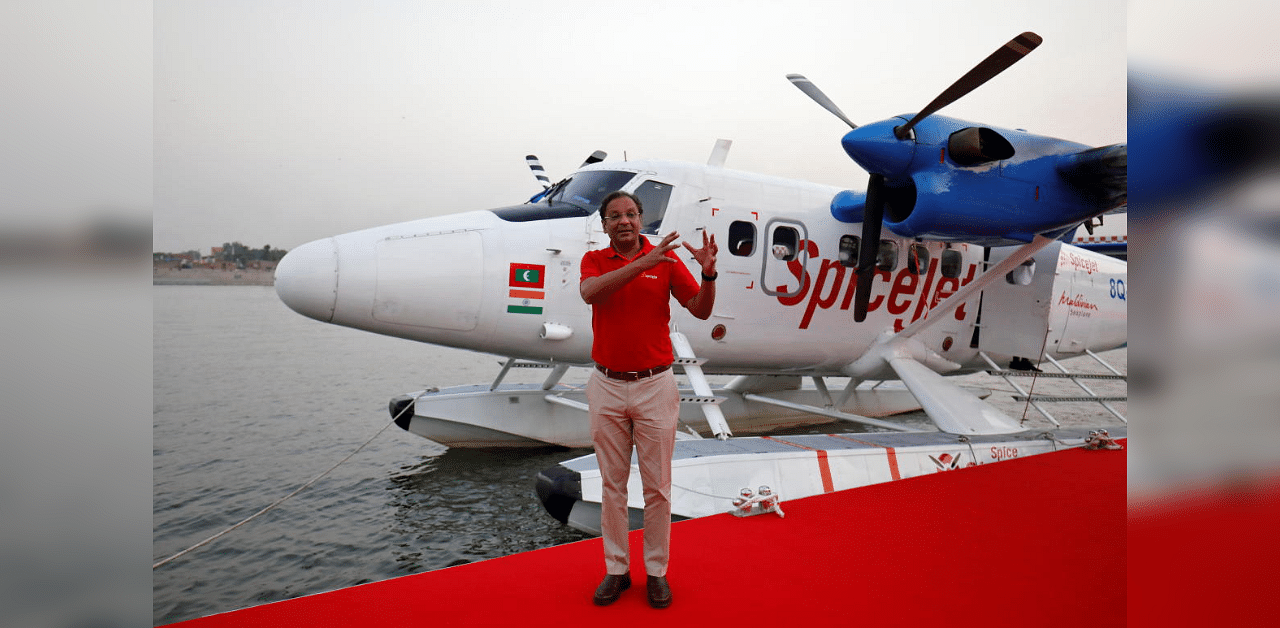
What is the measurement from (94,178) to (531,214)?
531cm

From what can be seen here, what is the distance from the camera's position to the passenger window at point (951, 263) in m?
8.01

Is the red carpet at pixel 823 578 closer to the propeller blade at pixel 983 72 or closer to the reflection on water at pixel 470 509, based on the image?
the reflection on water at pixel 470 509

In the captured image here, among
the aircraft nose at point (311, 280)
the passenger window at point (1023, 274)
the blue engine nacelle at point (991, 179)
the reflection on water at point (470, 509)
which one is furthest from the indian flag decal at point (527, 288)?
the passenger window at point (1023, 274)

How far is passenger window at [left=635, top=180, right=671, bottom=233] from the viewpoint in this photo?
21.2 ft

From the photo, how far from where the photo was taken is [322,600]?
8.00ft

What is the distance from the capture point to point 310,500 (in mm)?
7211

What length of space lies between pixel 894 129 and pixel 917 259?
226 centimetres

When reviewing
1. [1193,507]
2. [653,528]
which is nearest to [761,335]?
[653,528]

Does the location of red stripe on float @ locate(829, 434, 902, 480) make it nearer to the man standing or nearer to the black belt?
the man standing

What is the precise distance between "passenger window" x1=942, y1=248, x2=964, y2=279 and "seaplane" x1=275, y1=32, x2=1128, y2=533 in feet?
0.08

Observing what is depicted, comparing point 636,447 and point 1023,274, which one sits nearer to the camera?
point 636,447

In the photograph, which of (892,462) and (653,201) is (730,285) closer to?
(653,201)


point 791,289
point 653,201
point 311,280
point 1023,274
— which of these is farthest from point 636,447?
point 1023,274

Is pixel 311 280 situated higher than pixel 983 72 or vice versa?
pixel 983 72
